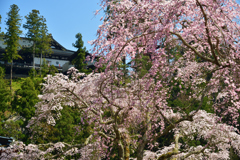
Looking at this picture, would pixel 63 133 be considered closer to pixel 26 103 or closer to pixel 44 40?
pixel 26 103

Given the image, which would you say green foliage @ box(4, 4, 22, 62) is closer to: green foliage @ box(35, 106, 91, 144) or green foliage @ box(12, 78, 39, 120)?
green foliage @ box(12, 78, 39, 120)

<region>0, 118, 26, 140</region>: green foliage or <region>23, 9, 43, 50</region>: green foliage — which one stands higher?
<region>23, 9, 43, 50</region>: green foliage

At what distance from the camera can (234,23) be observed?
434 centimetres

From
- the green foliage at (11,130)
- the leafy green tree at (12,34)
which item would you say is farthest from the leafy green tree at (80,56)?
Result: the green foliage at (11,130)

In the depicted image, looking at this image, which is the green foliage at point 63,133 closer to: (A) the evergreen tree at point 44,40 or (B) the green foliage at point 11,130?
(B) the green foliage at point 11,130

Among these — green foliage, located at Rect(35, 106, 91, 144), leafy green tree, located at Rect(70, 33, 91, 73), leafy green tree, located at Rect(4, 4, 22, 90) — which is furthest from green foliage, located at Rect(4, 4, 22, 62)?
green foliage, located at Rect(35, 106, 91, 144)

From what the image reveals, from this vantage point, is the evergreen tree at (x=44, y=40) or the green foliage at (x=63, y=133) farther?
the evergreen tree at (x=44, y=40)

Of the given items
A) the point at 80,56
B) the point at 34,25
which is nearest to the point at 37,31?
the point at 34,25

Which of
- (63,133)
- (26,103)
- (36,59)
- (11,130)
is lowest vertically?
(11,130)

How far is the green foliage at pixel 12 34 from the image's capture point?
77.6 ft

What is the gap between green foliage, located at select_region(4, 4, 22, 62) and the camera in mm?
23656

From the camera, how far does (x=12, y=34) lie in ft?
78.4

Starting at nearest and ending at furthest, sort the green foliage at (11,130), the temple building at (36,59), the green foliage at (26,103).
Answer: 1. the green foliage at (11,130)
2. the green foliage at (26,103)
3. the temple building at (36,59)

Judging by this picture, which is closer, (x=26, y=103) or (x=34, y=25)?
(x=26, y=103)
